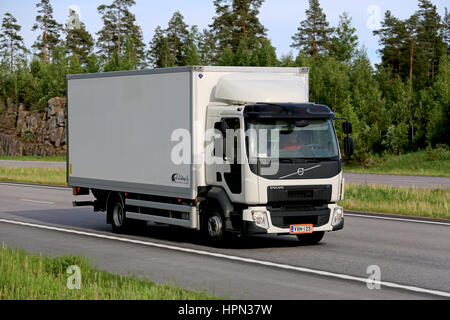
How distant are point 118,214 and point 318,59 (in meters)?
66.2

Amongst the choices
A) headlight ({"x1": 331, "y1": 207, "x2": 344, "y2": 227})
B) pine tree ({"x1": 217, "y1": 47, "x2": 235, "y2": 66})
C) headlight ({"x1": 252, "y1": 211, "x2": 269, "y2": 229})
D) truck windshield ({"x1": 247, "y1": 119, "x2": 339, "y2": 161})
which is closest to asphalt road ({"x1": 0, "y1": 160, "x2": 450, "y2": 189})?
headlight ({"x1": 331, "y1": 207, "x2": 344, "y2": 227})

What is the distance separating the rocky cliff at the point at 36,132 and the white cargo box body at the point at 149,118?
65773 millimetres

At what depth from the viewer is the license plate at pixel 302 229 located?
1405 centimetres

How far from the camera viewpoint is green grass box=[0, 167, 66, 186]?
3774cm

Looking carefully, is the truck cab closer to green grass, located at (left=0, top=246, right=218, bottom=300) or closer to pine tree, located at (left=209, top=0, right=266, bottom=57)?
green grass, located at (left=0, top=246, right=218, bottom=300)

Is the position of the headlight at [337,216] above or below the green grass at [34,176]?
above

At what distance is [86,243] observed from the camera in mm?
15414

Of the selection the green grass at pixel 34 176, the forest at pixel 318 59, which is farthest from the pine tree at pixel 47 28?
the green grass at pixel 34 176

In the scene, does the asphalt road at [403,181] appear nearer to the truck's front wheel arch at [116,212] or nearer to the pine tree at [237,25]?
the truck's front wheel arch at [116,212]

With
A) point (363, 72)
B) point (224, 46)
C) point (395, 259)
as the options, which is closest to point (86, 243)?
point (395, 259)

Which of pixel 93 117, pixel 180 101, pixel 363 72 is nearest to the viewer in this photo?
pixel 180 101

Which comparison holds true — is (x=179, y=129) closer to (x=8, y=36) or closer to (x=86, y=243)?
(x=86, y=243)

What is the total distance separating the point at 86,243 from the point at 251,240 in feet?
10.8

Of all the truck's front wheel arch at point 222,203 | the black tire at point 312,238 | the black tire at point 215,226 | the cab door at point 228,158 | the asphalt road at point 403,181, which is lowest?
the asphalt road at point 403,181
